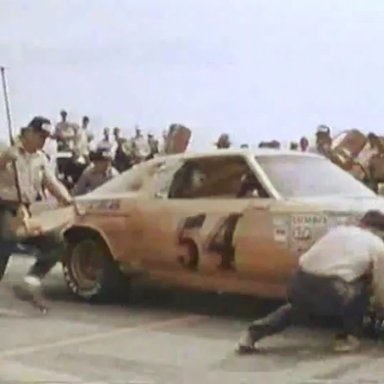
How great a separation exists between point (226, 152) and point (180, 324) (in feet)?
4.99

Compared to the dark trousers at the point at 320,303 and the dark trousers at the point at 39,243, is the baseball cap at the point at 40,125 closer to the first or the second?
the dark trousers at the point at 39,243

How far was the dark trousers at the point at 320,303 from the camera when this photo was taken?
23.1 ft

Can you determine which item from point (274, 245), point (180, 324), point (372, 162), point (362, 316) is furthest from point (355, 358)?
point (372, 162)

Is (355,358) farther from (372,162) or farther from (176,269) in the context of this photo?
(372,162)

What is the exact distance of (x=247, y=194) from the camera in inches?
331

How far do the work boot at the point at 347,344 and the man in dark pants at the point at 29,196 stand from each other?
2.87 metres

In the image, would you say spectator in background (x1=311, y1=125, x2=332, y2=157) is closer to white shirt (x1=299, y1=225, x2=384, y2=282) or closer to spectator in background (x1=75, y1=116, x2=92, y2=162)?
white shirt (x1=299, y1=225, x2=384, y2=282)

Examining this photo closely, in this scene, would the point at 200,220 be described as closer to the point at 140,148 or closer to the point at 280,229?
the point at 280,229

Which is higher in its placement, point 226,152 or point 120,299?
point 226,152

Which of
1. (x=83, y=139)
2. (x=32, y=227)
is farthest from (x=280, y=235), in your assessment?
(x=83, y=139)

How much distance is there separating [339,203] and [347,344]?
1.23 m

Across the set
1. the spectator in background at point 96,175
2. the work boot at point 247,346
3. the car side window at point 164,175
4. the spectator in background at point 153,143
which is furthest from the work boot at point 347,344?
the spectator in background at point 153,143

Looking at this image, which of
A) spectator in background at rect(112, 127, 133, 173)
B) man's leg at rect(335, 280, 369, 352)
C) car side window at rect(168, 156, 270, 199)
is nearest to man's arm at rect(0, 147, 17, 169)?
car side window at rect(168, 156, 270, 199)

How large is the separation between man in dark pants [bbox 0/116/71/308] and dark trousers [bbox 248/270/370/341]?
2.51m
